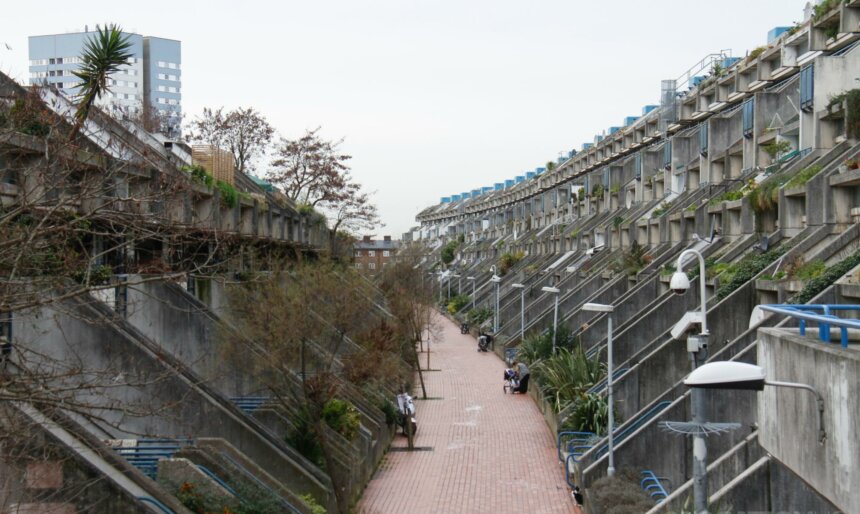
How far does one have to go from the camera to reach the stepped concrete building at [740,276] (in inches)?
328

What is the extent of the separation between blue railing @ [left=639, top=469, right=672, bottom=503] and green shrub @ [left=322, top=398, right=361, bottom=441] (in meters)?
6.87

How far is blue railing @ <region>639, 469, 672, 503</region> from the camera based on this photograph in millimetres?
17328

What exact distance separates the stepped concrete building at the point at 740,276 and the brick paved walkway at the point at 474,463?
92 centimetres

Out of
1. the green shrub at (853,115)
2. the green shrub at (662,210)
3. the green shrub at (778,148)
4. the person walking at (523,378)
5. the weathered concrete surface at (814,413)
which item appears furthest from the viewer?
the green shrub at (662,210)

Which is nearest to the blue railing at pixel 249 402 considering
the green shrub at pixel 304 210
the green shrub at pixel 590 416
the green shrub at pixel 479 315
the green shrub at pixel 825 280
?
the green shrub at pixel 590 416

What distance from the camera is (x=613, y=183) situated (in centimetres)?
5741

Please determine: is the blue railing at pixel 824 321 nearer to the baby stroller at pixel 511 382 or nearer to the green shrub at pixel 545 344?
the green shrub at pixel 545 344

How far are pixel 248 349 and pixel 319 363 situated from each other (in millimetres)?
1637

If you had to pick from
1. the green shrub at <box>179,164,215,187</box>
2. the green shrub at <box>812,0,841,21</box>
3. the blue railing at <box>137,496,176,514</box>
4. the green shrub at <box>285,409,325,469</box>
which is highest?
the green shrub at <box>812,0,841,21</box>

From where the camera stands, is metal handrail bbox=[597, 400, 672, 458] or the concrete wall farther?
metal handrail bbox=[597, 400, 672, 458]

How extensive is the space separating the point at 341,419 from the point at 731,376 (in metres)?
15.1

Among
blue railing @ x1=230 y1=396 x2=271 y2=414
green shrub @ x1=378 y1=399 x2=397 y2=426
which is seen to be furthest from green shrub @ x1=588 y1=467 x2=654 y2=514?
green shrub @ x1=378 y1=399 x2=397 y2=426

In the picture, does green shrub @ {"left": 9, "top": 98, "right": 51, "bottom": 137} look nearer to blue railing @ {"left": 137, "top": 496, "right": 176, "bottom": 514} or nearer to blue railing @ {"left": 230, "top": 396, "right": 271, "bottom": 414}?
blue railing @ {"left": 137, "top": 496, "right": 176, "bottom": 514}

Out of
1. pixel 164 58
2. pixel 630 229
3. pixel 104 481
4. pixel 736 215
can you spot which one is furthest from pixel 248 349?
pixel 164 58
